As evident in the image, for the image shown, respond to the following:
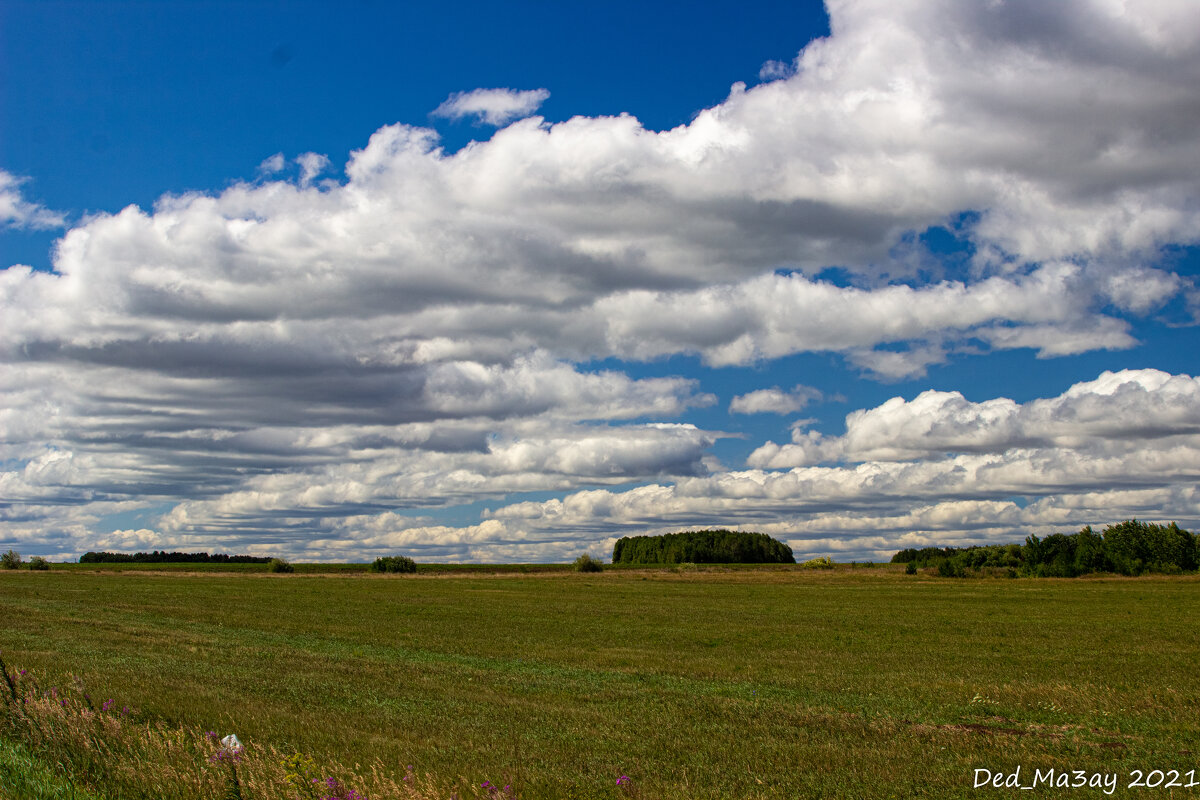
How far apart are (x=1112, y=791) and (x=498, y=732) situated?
32.5ft

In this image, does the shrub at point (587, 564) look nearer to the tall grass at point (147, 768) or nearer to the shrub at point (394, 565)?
the shrub at point (394, 565)

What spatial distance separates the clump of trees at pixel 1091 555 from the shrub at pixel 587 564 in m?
53.0

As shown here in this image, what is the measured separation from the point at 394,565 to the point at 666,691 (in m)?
146

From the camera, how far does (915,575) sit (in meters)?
120

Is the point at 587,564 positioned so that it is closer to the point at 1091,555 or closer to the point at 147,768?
the point at 1091,555

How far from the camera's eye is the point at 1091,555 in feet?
378

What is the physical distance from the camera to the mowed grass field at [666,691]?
1297cm

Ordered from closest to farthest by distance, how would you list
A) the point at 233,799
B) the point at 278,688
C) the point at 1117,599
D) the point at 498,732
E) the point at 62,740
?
the point at 233,799 → the point at 62,740 → the point at 498,732 → the point at 278,688 → the point at 1117,599

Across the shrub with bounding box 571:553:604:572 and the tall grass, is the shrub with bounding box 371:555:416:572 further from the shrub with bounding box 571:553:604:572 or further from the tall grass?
the tall grass

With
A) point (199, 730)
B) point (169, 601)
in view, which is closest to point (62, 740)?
point (199, 730)

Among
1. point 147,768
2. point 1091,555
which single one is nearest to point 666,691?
point 147,768

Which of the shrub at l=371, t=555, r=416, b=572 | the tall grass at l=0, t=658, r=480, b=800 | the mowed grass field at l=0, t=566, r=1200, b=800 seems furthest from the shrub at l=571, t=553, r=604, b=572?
the tall grass at l=0, t=658, r=480, b=800

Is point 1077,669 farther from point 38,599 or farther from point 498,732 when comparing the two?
point 38,599

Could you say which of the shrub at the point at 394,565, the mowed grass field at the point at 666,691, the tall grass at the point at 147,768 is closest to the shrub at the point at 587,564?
the shrub at the point at 394,565
